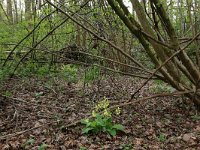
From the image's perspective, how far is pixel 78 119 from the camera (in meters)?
4.63

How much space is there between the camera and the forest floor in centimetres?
391

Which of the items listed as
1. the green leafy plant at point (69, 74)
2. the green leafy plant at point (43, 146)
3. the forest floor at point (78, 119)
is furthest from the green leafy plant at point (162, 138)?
the green leafy plant at point (69, 74)

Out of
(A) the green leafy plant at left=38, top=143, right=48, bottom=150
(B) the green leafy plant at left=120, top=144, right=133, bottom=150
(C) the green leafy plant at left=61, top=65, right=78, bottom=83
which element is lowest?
(B) the green leafy plant at left=120, top=144, right=133, bottom=150

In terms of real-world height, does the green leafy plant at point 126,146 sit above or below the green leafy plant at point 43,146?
below

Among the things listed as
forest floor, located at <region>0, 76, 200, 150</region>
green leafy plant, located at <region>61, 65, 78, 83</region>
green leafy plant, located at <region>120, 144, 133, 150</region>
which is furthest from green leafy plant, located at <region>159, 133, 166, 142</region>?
green leafy plant, located at <region>61, 65, 78, 83</region>

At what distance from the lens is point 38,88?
656 centimetres

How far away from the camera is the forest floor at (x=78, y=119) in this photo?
391 centimetres

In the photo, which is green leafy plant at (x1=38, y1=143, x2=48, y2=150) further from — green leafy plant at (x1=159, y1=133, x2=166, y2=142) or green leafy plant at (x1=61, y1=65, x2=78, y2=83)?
green leafy plant at (x1=61, y1=65, x2=78, y2=83)

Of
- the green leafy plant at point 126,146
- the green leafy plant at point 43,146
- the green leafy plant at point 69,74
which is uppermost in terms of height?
the green leafy plant at point 69,74

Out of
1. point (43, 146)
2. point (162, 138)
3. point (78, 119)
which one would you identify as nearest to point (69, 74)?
point (78, 119)

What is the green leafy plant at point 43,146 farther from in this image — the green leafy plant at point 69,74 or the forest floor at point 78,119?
the green leafy plant at point 69,74

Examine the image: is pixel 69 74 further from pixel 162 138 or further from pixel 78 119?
pixel 162 138

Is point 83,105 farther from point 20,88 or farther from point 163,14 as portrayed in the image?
point 163,14

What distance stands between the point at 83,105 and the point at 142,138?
158 cm
